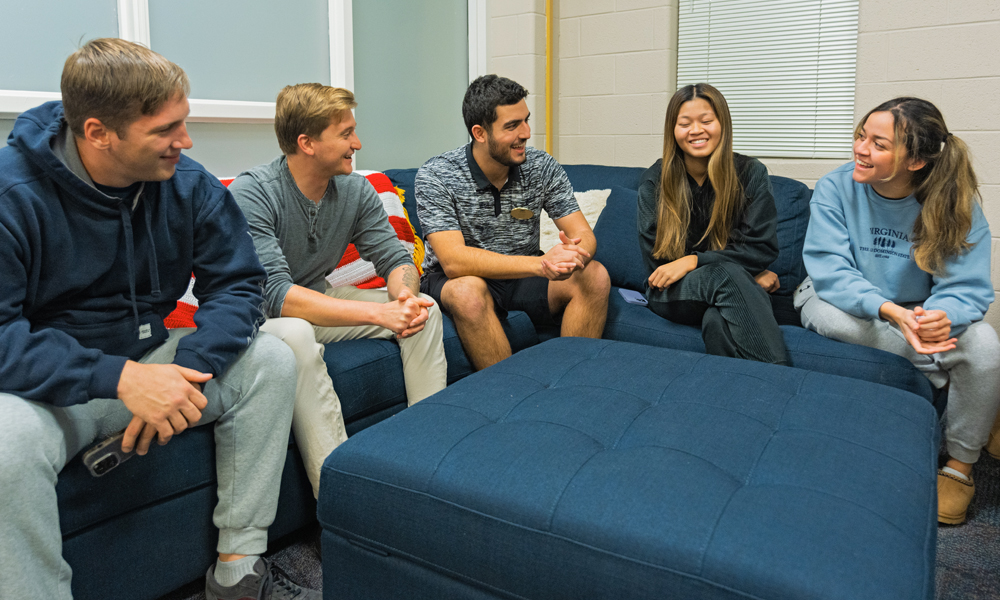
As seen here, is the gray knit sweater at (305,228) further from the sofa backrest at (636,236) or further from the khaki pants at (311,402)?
the sofa backrest at (636,236)

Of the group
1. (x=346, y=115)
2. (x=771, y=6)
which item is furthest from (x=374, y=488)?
(x=771, y=6)

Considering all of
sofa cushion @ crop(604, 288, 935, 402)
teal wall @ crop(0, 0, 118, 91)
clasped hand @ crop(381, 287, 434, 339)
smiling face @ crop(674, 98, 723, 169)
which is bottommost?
sofa cushion @ crop(604, 288, 935, 402)

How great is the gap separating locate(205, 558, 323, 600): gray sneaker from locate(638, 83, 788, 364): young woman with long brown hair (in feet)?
4.40

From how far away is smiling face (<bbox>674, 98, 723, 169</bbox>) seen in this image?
7.79 ft

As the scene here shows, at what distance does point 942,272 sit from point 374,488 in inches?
66.7

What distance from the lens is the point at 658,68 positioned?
357 centimetres

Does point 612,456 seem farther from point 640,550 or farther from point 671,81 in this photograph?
point 671,81

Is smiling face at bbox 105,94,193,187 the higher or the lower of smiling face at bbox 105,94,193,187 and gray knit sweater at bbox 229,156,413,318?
the higher

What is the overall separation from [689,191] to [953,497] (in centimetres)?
116

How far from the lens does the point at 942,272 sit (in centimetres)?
205

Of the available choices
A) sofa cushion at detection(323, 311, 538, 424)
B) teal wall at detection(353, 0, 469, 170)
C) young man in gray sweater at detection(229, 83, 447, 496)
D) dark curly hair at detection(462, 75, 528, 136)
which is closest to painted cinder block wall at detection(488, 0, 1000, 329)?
teal wall at detection(353, 0, 469, 170)

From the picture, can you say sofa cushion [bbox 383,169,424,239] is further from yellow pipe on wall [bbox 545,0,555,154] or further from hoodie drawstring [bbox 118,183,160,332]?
hoodie drawstring [bbox 118,183,160,332]

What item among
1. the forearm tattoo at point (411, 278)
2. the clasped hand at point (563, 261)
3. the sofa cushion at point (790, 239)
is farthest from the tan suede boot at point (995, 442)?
the forearm tattoo at point (411, 278)

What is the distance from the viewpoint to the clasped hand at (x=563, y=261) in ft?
7.18
